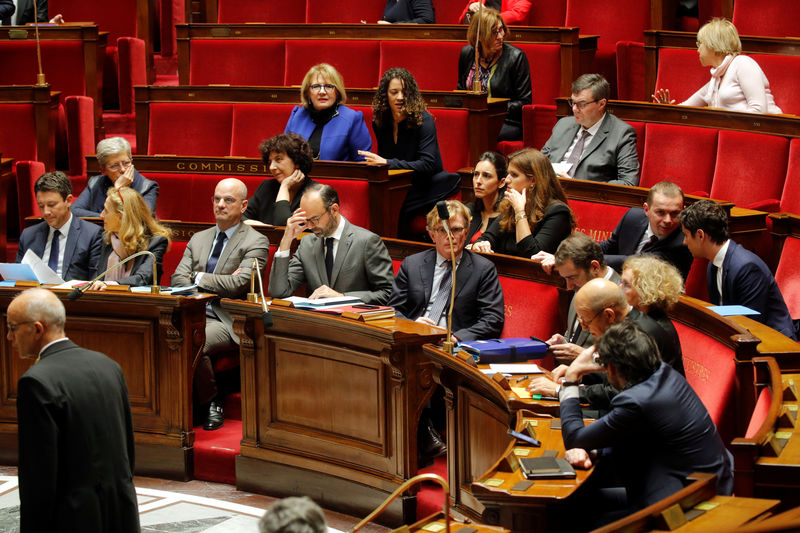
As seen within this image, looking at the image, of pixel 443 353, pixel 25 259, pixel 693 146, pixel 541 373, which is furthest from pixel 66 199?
pixel 693 146

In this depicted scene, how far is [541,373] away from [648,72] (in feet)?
8.05

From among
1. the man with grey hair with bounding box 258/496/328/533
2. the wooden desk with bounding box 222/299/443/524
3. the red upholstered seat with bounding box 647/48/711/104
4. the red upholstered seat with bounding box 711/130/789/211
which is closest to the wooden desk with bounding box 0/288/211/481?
the wooden desk with bounding box 222/299/443/524

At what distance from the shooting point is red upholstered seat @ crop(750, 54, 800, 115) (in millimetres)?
4043

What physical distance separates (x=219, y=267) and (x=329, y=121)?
87 cm

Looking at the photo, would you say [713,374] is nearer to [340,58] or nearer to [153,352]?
[153,352]

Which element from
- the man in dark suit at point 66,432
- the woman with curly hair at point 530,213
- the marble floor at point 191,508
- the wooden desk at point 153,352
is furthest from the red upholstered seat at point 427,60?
the man in dark suit at point 66,432

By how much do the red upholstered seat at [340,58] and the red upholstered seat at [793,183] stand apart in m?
1.92

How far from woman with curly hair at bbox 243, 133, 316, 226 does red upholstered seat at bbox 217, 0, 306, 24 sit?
6.38 feet

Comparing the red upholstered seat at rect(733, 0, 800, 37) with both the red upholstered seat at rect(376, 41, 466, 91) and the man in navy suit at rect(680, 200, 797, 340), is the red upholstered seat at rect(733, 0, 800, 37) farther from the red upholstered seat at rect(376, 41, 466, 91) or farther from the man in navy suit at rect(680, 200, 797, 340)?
the man in navy suit at rect(680, 200, 797, 340)

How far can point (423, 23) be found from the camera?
4.93m

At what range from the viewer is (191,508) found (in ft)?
9.72

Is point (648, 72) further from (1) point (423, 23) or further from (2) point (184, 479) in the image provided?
(2) point (184, 479)

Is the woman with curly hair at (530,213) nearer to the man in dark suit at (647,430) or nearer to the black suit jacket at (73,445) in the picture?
the man in dark suit at (647,430)

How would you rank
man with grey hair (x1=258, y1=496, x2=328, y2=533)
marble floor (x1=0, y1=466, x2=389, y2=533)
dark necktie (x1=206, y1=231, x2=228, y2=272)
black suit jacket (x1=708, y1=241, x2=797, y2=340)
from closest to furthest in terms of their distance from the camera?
1. man with grey hair (x1=258, y1=496, x2=328, y2=533)
2. black suit jacket (x1=708, y1=241, x2=797, y2=340)
3. marble floor (x1=0, y1=466, x2=389, y2=533)
4. dark necktie (x1=206, y1=231, x2=228, y2=272)
